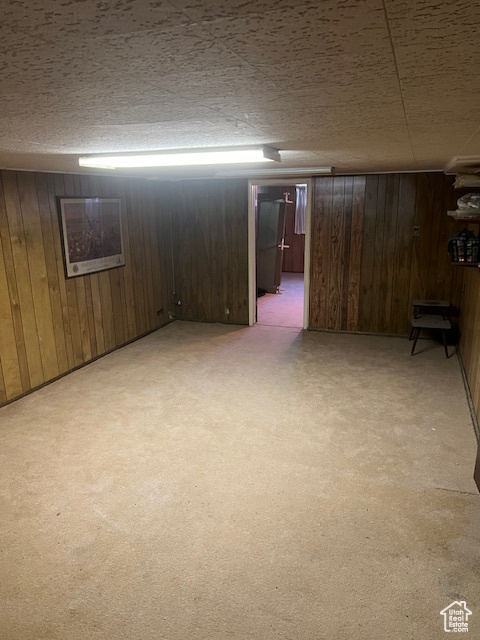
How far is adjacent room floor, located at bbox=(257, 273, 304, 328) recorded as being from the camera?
261 inches

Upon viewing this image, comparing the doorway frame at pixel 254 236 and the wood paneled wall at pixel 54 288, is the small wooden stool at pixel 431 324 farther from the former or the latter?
the wood paneled wall at pixel 54 288

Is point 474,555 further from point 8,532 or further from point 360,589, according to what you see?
point 8,532

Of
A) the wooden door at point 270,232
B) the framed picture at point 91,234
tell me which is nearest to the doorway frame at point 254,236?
the framed picture at point 91,234

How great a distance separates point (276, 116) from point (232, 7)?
3.40 ft

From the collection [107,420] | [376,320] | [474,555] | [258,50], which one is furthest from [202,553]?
[376,320]

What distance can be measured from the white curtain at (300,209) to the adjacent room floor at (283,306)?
124cm

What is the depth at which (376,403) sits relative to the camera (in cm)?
386

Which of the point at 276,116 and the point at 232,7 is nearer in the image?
the point at 232,7

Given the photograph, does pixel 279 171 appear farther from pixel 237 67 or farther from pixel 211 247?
pixel 237 67

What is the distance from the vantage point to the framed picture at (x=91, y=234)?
4.51 metres

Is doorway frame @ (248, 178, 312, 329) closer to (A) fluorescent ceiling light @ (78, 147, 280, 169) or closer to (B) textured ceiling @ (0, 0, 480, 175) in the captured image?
(A) fluorescent ceiling light @ (78, 147, 280, 169)

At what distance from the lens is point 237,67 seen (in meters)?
1.01

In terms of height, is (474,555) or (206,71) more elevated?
(206,71)

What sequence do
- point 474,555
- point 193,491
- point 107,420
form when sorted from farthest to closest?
point 107,420, point 193,491, point 474,555
